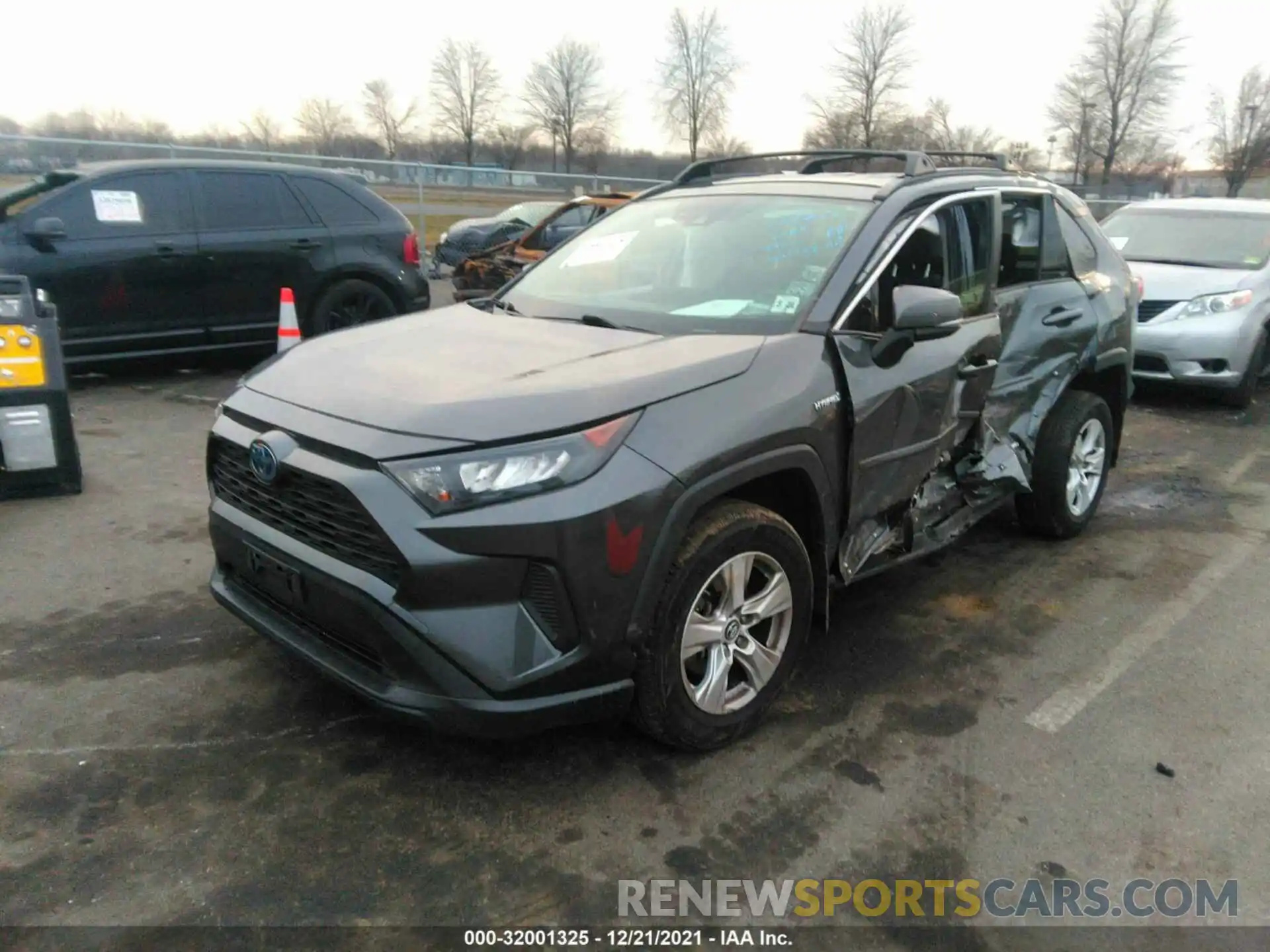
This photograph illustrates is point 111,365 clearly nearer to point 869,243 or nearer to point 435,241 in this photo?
point 869,243

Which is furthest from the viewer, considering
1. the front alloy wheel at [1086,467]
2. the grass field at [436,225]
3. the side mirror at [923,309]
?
the grass field at [436,225]

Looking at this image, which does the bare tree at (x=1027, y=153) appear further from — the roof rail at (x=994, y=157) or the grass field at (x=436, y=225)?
the roof rail at (x=994, y=157)

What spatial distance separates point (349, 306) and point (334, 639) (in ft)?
20.2

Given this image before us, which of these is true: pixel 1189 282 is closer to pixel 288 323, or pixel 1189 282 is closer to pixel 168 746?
pixel 288 323

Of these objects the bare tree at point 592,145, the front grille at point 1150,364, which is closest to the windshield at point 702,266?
the front grille at point 1150,364

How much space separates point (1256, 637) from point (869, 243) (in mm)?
2444

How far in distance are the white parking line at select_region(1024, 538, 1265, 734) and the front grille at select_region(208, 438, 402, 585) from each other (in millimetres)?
2338

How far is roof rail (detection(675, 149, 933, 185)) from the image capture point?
3920mm

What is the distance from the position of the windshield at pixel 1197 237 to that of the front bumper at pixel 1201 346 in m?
0.86

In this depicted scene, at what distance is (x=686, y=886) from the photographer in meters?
2.44

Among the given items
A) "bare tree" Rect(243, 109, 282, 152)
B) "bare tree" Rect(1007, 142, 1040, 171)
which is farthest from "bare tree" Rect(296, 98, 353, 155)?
"bare tree" Rect(1007, 142, 1040, 171)

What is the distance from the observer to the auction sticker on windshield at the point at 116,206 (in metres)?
7.21

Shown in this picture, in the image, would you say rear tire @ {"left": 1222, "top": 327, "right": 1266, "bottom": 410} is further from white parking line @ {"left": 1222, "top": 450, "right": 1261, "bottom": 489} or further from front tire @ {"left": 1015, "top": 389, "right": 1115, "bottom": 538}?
front tire @ {"left": 1015, "top": 389, "right": 1115, "bottom": 538}

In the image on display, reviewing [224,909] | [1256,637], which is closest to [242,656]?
[224,909]
